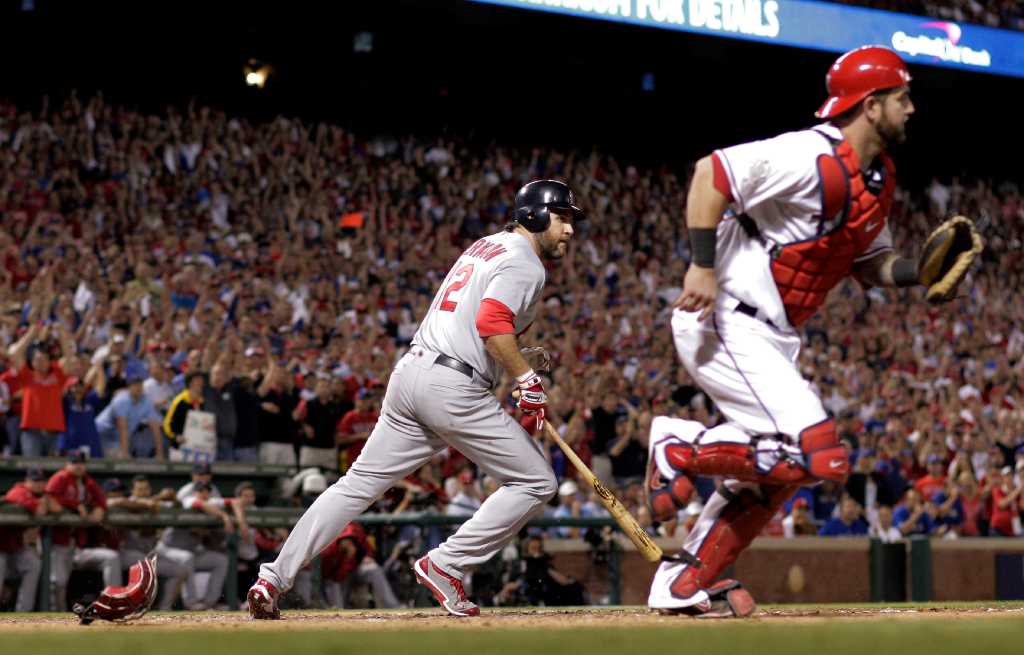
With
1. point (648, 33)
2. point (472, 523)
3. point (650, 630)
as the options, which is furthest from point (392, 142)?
point (650, 630)

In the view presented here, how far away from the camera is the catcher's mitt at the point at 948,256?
14.5ft

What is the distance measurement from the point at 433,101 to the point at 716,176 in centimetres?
1763

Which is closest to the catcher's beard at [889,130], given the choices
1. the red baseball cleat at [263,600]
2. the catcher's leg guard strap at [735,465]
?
the catcher's leg guard strap at [735,465]

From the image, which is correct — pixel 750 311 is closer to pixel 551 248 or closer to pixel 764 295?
pixel 764 295

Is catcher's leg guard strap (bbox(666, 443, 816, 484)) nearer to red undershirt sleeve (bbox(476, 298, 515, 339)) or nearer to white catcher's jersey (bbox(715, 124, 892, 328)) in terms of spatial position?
white catcher's jersey (bbox(715, 124, 892, 328))

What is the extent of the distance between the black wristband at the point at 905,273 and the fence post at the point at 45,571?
20.6 feet

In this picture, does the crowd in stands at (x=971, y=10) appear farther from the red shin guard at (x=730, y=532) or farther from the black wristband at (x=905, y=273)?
the red shin guard at (x=730, y=532)

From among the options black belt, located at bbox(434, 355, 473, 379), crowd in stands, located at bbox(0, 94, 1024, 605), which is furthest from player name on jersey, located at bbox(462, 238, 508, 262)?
crowd in stands, located at bbox(0, 94, 1024, 605)

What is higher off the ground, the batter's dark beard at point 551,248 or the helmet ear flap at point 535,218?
the helmet ear flap at point 535,218

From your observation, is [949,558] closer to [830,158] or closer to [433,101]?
[830,158]

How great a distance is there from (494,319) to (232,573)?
528 centimetres

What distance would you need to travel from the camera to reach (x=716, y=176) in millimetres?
4312

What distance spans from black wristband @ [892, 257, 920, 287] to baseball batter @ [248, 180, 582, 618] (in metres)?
1.27

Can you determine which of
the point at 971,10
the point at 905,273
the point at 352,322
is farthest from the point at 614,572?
the point at 971,10
